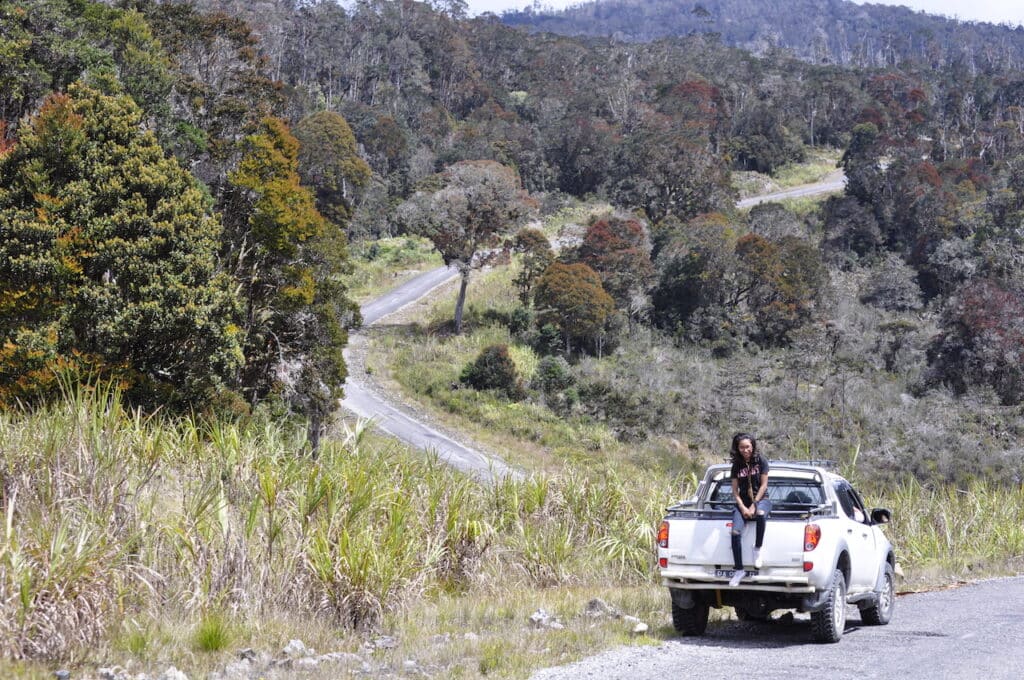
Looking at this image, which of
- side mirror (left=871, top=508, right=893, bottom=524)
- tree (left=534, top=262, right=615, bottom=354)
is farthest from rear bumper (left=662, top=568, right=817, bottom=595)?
tree (left=534, top=262, right=615, bottom=354)

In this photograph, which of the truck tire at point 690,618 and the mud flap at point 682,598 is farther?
the truck tire at point 690,618

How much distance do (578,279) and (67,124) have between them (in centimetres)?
2507

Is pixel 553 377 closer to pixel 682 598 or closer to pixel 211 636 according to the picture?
pixel 682 598

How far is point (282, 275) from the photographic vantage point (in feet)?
89.3

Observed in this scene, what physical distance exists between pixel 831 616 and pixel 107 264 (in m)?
18.1

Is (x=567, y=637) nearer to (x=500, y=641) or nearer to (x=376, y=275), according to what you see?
(x=500, y=641)

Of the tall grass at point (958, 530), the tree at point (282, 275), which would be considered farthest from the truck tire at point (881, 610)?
the tree at point (282, 275)

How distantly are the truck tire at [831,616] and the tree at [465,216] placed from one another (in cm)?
3636

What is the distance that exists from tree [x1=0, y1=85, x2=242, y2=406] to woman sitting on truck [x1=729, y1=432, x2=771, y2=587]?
611 inches

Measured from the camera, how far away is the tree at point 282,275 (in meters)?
26.3

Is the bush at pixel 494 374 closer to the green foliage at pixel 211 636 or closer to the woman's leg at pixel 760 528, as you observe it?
the woman's leg at pixel 760 528

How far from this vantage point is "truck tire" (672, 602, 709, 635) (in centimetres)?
827

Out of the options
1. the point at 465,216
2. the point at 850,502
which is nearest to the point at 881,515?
the point at 850,502

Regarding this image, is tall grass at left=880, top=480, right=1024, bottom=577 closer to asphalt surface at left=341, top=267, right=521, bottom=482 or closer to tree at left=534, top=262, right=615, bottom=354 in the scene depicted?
asphalt surface at left=341, top=267, right=521, bottom=482
